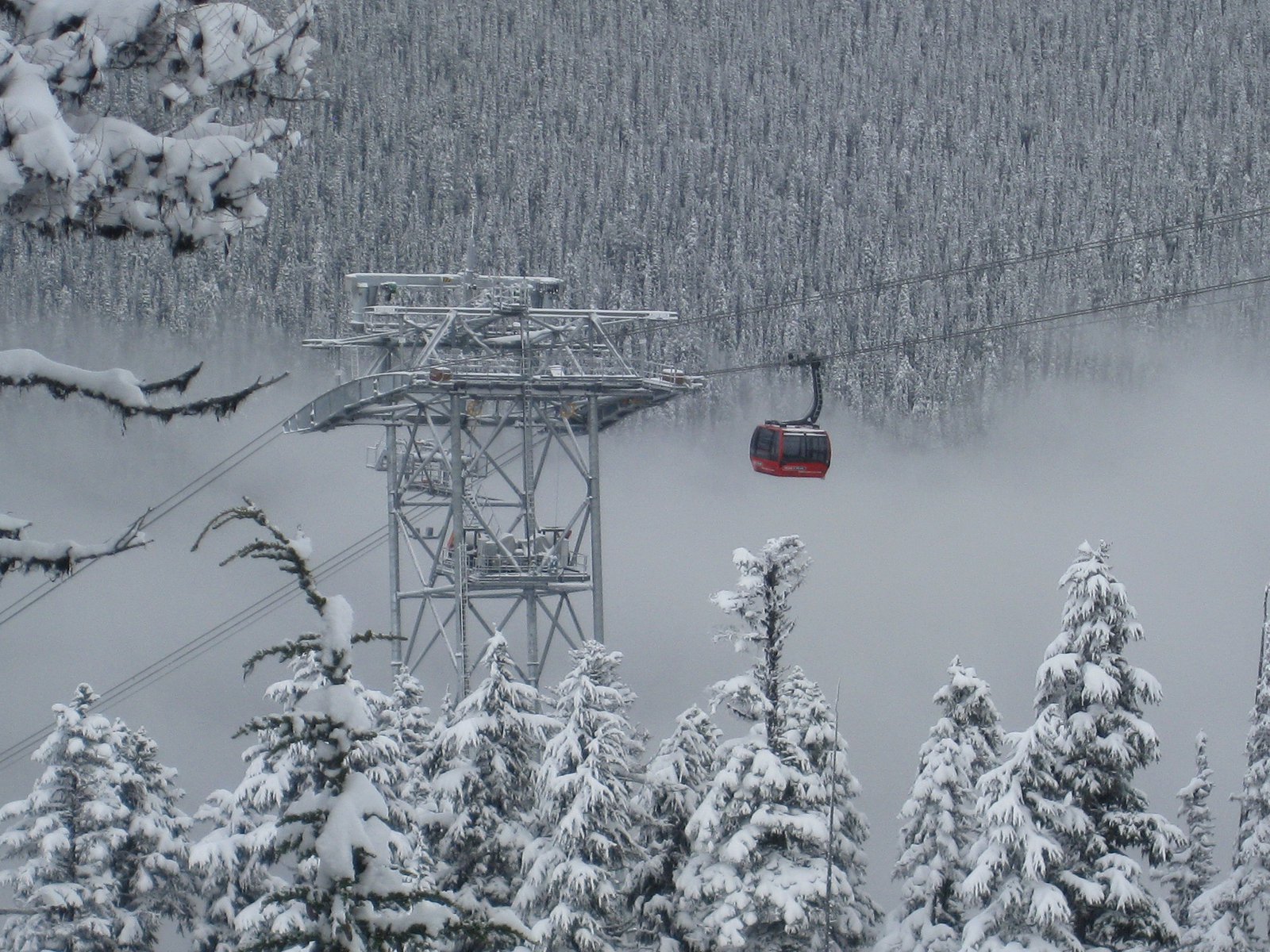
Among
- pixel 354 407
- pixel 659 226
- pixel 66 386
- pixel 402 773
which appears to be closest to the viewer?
pixel 66 386

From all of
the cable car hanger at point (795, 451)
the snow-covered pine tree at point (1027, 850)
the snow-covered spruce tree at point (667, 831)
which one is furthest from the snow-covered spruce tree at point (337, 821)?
the cable car hanger at point (795, 451)

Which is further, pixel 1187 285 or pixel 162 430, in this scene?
pixel 1187 285

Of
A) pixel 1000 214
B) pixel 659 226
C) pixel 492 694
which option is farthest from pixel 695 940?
pixel 1000 214

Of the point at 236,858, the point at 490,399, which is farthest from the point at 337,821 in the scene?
the point at 490,399

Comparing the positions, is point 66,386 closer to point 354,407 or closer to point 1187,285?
point 354,407

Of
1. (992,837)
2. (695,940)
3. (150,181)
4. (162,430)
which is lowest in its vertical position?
(695,940)

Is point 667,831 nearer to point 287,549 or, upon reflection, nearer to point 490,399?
point 490,399

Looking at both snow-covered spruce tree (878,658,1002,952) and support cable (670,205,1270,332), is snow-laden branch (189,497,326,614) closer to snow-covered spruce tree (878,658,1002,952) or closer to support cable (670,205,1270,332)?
snow-covered spruce tree (878,658,1002,952)

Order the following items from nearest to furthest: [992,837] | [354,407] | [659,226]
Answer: [992,837]
[354,407]
[659,226]

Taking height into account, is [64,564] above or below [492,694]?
above

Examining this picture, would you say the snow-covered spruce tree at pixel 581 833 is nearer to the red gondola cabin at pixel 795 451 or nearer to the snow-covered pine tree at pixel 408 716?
the snow-covered pine tree at pixel 408 716
